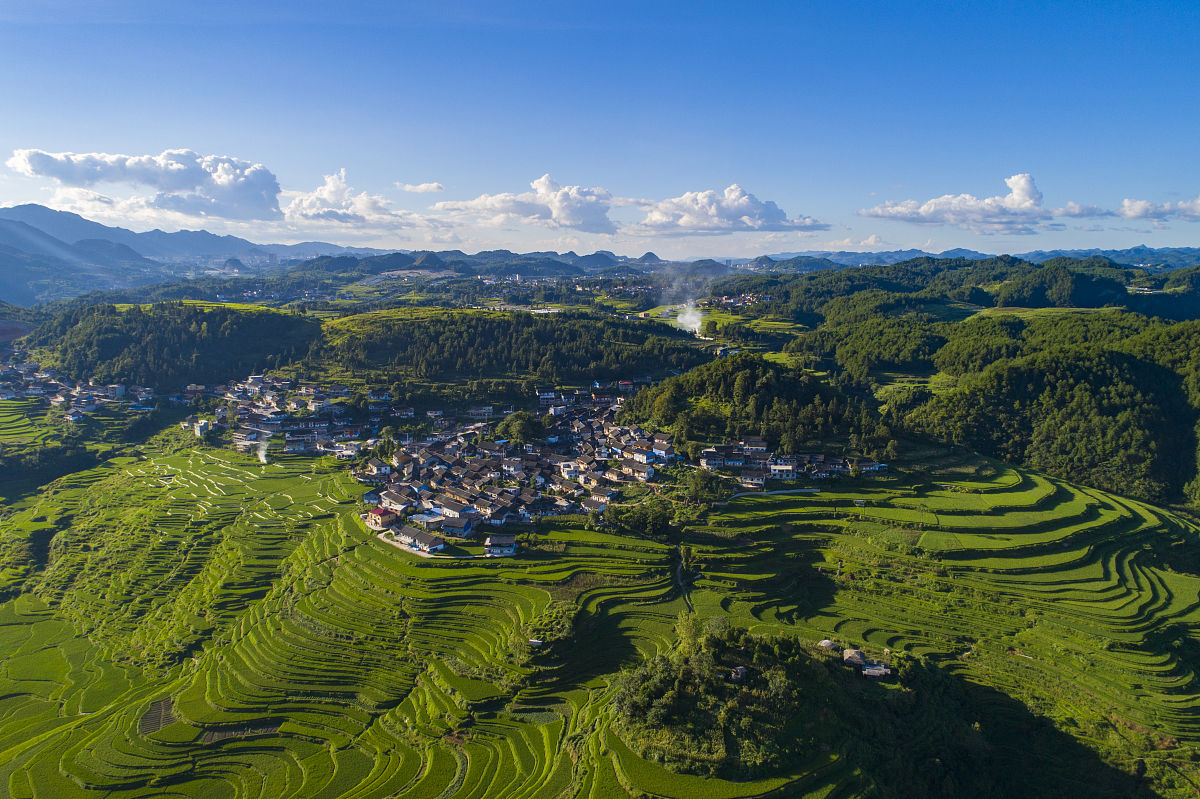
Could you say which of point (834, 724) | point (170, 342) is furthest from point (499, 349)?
point (834, 724)

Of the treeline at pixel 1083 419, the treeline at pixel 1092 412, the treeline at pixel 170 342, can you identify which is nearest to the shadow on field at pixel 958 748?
the treeline at pixel 1092 412

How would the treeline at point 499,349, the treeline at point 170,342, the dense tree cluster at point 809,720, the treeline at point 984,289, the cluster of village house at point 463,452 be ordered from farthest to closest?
the treeline at point 984,289 < the treeline at point 499,349 < the treeline at point 170,342 < the cluster of village house at point 463,452 < the dense tree cluster at point 809,720

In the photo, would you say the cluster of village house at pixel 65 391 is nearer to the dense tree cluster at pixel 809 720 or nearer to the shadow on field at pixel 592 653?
the shadow on field at pixel 592 653

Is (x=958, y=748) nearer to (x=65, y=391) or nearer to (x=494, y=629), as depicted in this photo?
(x=494, y=629)

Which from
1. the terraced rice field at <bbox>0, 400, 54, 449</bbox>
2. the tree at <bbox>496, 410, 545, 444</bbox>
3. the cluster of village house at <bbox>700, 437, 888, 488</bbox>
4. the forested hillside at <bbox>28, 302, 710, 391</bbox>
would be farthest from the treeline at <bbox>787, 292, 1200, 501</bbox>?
the terraced rice field at <bbox>0, 400, 54, 449</bbox>

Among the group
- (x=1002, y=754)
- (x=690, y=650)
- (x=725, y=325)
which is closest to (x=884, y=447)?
(x=1002, y=754)

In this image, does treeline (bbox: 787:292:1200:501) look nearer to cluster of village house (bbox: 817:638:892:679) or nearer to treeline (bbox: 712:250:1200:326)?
cluster of village house (bbox: 817:638:892:679)

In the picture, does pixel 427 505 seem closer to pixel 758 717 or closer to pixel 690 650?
pixel 690 650
